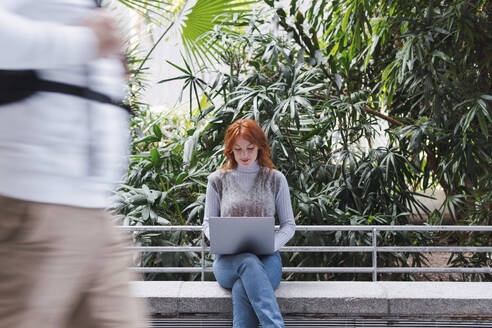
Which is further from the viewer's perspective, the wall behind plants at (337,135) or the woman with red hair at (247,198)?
the wall behind plants at (337,135)

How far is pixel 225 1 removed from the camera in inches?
172

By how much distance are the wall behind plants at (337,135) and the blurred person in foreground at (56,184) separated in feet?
10.2

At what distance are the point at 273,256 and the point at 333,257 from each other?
4.79ft

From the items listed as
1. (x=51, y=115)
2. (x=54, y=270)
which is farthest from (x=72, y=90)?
(x=54, y=270)

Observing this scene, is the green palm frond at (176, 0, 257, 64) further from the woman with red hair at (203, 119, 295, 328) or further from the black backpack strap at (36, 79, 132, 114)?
the black backpack strap at (36, 79, 132, 114)

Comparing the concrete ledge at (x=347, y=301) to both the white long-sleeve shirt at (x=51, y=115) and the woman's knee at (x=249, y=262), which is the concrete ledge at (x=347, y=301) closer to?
the woman's knee at (x=249, y=262)

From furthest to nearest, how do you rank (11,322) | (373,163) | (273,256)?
(373,163)
(273,256)
(11,322)

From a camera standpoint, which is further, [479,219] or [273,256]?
[479,219]

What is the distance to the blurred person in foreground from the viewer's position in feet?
3.20

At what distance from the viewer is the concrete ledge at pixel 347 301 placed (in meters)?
3.13

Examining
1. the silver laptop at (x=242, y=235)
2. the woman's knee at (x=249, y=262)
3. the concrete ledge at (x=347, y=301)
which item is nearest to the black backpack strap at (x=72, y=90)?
the silver laptop at (x=242, y=235)

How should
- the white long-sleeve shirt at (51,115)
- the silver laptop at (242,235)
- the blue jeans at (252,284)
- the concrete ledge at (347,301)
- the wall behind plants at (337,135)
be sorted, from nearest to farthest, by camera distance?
the white long-sleeve shirt at (51,115), the blue jeans at (252,284), the silver laptop at (242,235), the concrete ledge at (347,301), the wall behind plants at (337,135)


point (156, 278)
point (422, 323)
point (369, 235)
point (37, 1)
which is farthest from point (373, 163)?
point (37, 1)

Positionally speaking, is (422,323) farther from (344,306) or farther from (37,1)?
(37,1)
